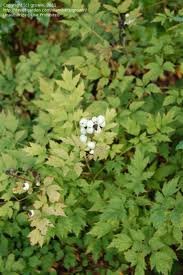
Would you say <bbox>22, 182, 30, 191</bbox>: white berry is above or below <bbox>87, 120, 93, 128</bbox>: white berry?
below

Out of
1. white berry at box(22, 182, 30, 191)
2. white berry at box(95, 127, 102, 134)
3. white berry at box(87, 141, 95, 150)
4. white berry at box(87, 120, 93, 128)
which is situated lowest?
white berry at box(22, 182, 30, 191)

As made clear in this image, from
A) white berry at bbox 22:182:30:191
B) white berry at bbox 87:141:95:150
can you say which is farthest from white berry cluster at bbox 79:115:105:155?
white berry at bbox 22:182:30:191

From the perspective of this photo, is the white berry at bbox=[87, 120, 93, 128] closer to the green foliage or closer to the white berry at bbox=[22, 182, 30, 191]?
the green foliage

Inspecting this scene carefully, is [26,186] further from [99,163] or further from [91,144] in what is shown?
[99,163]

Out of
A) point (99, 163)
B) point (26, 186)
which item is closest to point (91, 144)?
point (26, 186)

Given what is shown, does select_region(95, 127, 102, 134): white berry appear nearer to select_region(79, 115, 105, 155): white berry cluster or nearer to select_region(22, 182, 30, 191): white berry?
select_region(79, 115, 105, 155): white berry cluster

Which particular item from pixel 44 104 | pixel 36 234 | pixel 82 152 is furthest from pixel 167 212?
pixel 44 104
